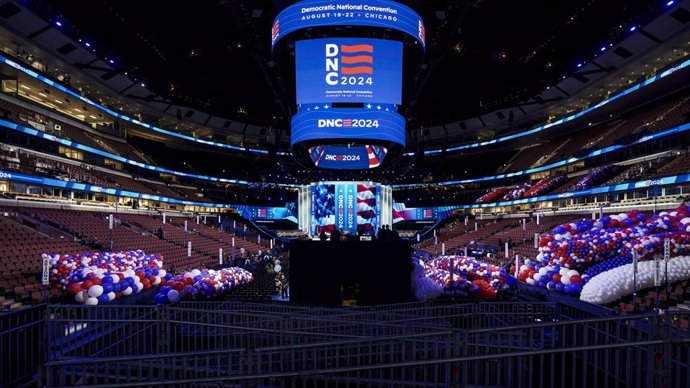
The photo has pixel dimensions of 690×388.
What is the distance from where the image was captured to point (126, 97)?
38406 millimetres

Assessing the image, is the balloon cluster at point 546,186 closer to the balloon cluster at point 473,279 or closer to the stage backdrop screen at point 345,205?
the stage backdrop screen at point 345,205

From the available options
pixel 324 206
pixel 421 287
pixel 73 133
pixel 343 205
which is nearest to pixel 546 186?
pixel 343 205

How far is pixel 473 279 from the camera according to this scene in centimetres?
1516

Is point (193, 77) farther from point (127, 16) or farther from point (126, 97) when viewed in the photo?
point (127, 16)

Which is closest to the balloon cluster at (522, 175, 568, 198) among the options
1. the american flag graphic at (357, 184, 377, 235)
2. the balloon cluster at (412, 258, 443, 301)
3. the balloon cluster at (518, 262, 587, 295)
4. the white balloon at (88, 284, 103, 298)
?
the american flag graphic at (357, 184, 377, 235)

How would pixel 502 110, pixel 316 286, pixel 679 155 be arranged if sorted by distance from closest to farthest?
1. pixel 316 286
2. pixel 679 155
3. pixel 502 110

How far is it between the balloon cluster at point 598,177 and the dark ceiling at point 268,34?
860cm

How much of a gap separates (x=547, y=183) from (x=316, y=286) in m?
34.4

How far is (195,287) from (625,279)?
12.4 meters

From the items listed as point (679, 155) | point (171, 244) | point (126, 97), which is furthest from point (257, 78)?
point (679, 155)

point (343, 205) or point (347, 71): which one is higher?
point (347, 71)

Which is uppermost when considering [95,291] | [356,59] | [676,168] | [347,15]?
[347,15]

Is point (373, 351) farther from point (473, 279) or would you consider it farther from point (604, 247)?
point (604, 247)

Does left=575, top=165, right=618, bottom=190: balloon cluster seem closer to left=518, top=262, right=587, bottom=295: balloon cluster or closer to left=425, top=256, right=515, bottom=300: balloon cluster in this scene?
left=425, top=256, right=515, bottom=300: balloon cluster
